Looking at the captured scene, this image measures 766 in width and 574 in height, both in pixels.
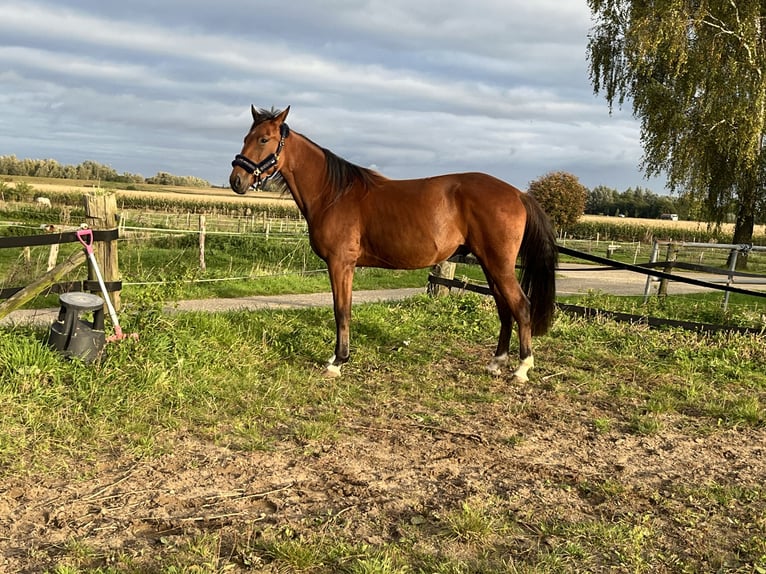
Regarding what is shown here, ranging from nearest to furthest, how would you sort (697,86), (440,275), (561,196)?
(440,275) → (697,86) → (561,196)

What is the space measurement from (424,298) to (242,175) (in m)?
4.60

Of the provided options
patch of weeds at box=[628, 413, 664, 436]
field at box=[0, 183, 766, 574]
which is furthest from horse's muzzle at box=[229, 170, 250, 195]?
patch of weeds at box=[628, 413, 664, 436]

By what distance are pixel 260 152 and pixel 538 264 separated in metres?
2.92

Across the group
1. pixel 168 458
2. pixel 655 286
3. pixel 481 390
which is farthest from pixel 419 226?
pixel 655 286

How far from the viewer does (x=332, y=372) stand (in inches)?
213

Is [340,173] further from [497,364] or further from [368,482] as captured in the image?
[368,482]

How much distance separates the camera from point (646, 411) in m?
4.75

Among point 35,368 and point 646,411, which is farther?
point 646,411

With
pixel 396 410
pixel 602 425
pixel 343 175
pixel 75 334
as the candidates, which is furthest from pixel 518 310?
pixel 75 334

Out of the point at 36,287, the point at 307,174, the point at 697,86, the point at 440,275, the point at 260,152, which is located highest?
the point at 697,86

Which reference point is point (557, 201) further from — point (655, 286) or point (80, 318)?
A: point (80, 318)

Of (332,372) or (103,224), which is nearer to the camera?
(332,372)

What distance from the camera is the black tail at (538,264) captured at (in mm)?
5723

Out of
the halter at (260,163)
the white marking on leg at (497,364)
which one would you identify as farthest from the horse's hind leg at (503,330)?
the halter at (260,163)
